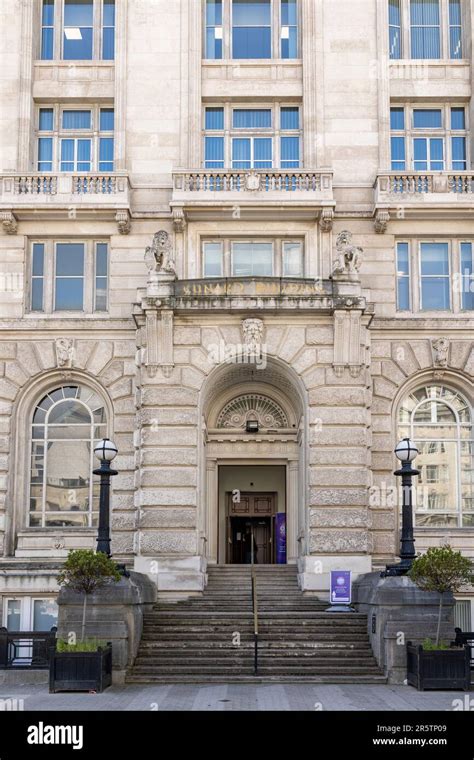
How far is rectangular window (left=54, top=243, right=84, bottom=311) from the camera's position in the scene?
1201 inches

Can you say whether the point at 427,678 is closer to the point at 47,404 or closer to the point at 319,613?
the point at 319,613

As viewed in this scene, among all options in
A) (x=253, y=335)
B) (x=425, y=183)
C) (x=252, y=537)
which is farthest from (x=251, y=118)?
(x=252, y=537)

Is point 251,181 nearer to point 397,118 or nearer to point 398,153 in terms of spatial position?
point 398,153

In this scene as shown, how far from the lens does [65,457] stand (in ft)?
97.4

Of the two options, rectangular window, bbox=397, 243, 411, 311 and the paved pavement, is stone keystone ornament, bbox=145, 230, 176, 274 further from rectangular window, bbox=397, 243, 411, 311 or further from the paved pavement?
the paved pavement

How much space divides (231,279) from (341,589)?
9.08 metres

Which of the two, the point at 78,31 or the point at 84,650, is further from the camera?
the point at 78,31

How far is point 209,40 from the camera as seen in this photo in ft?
105

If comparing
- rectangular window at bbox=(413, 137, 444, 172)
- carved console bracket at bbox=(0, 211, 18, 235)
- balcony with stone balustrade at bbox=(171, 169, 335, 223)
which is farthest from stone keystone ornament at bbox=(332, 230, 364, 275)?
carved console bracket at bbox=(0, 211, 18, 235)

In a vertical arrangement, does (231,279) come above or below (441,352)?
above

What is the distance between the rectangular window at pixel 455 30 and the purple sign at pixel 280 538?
16.0 metres

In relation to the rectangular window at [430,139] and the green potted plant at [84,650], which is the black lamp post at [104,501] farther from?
the rectangular window at [430,139]

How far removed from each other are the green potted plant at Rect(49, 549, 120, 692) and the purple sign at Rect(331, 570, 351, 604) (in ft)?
20.1

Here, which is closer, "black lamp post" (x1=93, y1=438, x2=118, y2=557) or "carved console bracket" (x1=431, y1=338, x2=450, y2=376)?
"black lamp post" (x1=93, y1=438, x2=118, y2=557)
